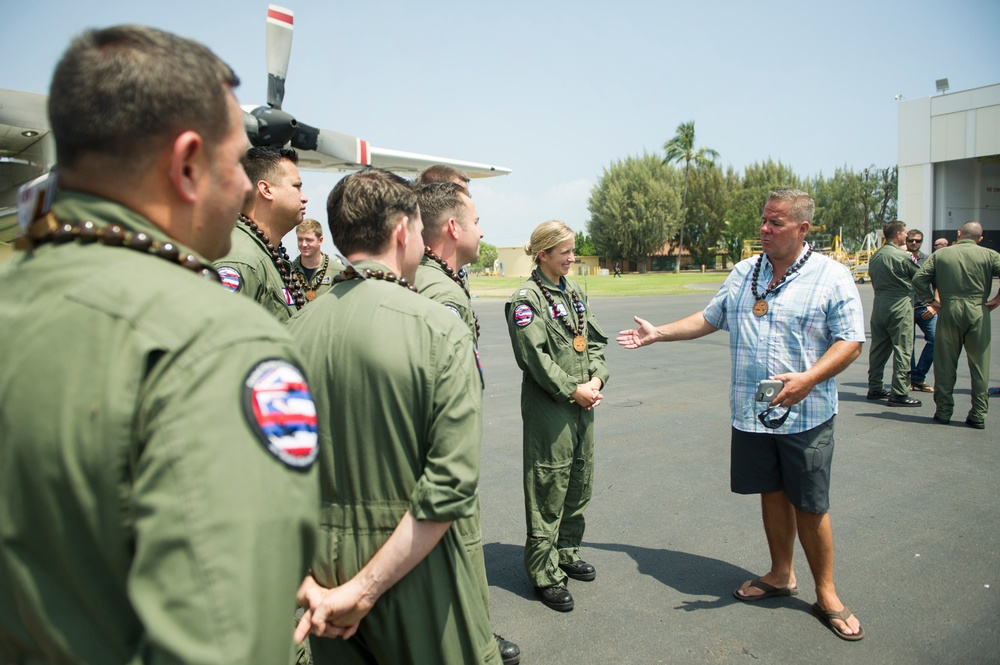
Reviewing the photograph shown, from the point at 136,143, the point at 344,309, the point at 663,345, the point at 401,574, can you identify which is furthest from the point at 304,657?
the point at 663,345

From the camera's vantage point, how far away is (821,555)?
3.64m

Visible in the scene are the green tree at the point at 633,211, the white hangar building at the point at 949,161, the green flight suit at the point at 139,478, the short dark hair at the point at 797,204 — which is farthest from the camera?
the green tree at the point at 633,211

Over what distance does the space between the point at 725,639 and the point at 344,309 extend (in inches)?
109

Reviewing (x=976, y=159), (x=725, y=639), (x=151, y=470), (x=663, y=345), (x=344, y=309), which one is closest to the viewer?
(x=151, y=470)

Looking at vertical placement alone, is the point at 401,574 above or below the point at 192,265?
below

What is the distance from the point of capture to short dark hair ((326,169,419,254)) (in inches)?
83.0

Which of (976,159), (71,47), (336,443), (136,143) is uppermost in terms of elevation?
(976,159)

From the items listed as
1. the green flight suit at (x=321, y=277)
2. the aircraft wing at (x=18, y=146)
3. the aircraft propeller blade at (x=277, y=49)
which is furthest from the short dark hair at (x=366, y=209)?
the aircraft wing at (x=18, y=146)

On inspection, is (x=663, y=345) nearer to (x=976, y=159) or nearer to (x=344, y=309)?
(x=344, y=309)

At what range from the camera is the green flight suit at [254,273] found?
10.5 ft

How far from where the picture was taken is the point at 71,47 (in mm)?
1053

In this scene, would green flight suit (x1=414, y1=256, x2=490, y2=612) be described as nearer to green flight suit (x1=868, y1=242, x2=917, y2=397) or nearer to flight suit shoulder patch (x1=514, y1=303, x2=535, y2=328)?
flight suit shoulder patch (x1=514, y1=303, x2=535, y2=328)

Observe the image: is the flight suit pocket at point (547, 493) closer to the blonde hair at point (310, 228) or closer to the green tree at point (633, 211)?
the blonde hair at point (310, 228)

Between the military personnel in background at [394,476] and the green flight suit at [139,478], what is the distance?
80 centimetres
